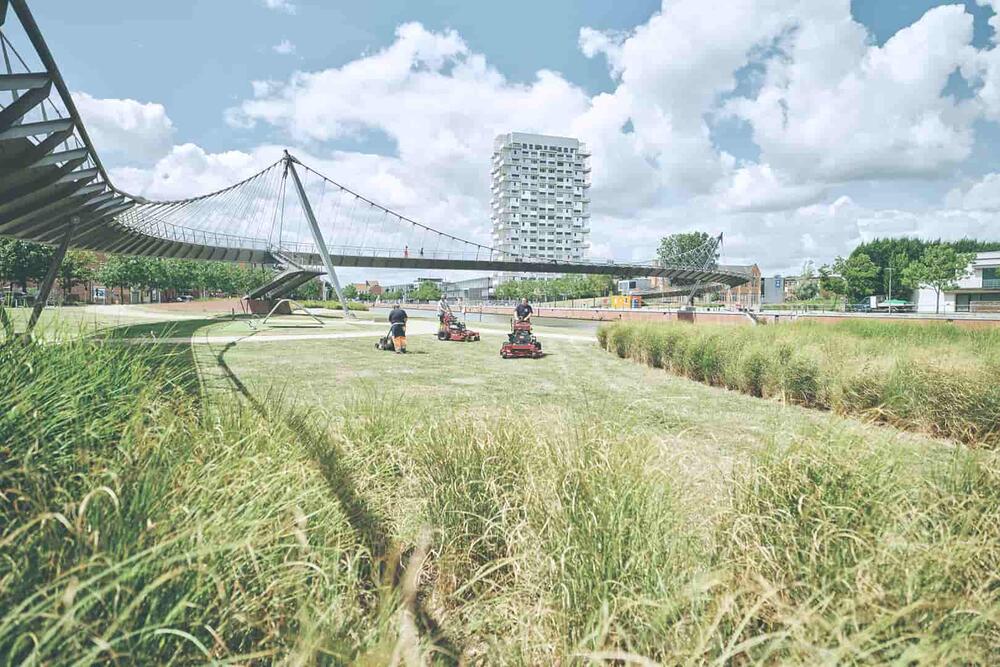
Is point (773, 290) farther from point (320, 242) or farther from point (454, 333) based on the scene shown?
point (454, 333)

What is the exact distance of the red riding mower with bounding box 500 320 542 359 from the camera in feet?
52.9

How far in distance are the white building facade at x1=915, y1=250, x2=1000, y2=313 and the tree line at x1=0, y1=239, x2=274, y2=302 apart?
330 feet

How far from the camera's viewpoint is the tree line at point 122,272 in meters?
53.7

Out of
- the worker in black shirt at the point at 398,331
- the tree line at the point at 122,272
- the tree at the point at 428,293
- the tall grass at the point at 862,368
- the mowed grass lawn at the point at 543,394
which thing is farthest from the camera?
the tree at the point at 428,293

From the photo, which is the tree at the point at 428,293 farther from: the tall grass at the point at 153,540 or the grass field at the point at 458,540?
the tall grass at the point at 153,540

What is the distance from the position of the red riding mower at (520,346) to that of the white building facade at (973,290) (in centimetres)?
7691

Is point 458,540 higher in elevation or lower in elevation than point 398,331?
lower

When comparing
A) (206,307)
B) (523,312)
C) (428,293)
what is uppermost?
(428,293)

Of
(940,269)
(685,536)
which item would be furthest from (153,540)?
(940,269)

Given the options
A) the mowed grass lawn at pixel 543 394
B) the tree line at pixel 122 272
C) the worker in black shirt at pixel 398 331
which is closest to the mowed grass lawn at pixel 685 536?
the mowed grass lawn at pixel 543 394

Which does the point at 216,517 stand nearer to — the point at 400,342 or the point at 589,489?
the point at 589,489

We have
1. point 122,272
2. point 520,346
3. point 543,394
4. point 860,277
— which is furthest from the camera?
point 860,277

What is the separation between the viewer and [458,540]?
340 centimetres

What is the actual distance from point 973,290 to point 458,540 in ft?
313
